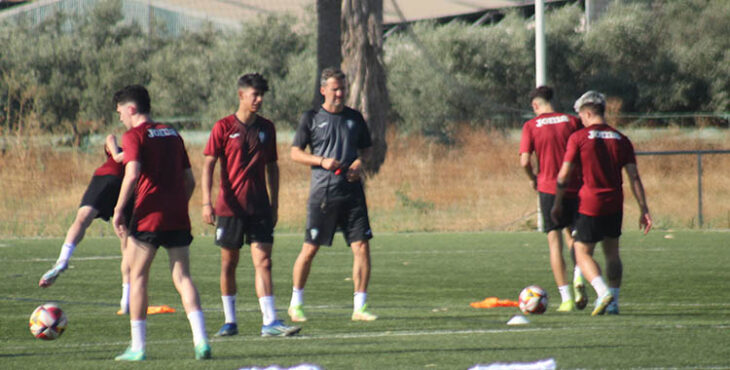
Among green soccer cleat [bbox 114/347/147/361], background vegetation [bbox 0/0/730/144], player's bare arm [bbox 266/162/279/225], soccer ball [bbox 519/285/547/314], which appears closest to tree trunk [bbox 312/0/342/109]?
background vegetation [bbox 0/0/730/144]

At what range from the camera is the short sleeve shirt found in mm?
9695

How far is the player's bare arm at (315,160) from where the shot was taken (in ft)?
31.1

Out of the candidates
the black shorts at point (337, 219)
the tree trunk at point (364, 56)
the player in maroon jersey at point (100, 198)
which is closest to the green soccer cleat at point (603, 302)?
the black shorts at point (337, 219)

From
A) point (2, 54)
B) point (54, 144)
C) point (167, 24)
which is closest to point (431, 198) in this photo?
point (54, 144)

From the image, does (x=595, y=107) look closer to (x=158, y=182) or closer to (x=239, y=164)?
(x=239, y=164)

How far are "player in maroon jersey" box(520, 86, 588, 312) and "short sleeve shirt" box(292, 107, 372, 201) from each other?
1683 mm

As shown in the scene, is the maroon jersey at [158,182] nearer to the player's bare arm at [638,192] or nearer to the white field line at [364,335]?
the white field line at [364,335]

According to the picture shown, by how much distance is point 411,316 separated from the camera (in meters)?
10.1

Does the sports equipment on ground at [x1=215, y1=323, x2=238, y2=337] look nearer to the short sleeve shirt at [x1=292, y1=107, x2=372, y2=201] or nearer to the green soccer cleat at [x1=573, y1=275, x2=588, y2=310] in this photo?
the short sleeve shirt at [x1=292, y1=107, x2=372, y2=201]

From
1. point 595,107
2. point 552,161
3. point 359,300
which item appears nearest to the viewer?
point 359,300

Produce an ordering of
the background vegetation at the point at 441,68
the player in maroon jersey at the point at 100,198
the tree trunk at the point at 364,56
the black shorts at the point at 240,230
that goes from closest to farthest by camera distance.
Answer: the black shorts at the point at 240,230 → the player in maroon jersey at the point at 100,198 → the tree trunk at the point at 364,56 → the background vegetation at the point at 441,68

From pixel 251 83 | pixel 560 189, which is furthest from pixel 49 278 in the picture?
pixel 560 189

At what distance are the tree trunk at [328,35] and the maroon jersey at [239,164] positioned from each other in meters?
18.2

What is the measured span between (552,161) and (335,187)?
82.7 inches
